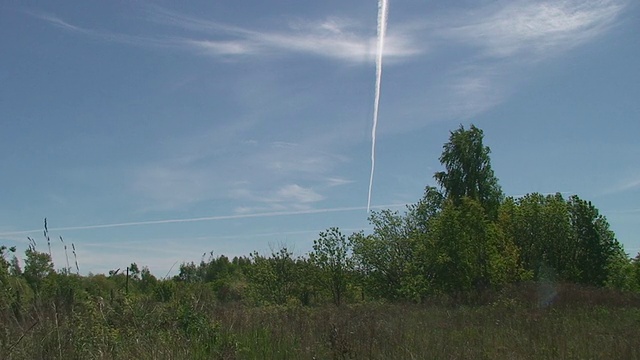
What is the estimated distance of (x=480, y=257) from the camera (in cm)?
3003

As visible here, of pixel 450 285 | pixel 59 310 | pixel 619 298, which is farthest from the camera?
pixel 450 285

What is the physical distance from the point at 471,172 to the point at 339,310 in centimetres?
2930

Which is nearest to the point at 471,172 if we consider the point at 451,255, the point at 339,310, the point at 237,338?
the point at 451,255

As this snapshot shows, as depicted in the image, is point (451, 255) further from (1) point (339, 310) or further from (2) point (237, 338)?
(2) point (237, 338)

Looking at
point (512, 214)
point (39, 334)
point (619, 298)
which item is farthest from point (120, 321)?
point (512, 214)

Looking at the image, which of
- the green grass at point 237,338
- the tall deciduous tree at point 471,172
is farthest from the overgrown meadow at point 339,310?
the tall deciduous tree at point 471,172

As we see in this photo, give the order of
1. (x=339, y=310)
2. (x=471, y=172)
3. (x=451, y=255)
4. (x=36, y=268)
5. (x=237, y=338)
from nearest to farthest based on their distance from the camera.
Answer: (x=36, y=268) → (x=237, y=338) → (x=339, y=310) → (x=451, y=255) → (x=471, y=172)

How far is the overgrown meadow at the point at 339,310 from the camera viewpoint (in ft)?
21.6

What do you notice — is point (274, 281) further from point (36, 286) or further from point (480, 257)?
point (36, 286)

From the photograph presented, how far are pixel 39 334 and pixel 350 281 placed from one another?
2929 centimetres

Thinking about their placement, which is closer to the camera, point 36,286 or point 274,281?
point 36,286

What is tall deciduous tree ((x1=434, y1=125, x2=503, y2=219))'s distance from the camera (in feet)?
140

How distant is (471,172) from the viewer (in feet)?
141

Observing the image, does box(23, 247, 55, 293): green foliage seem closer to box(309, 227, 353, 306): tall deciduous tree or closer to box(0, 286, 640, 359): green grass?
box(0, 286, 640, 359): green grass
